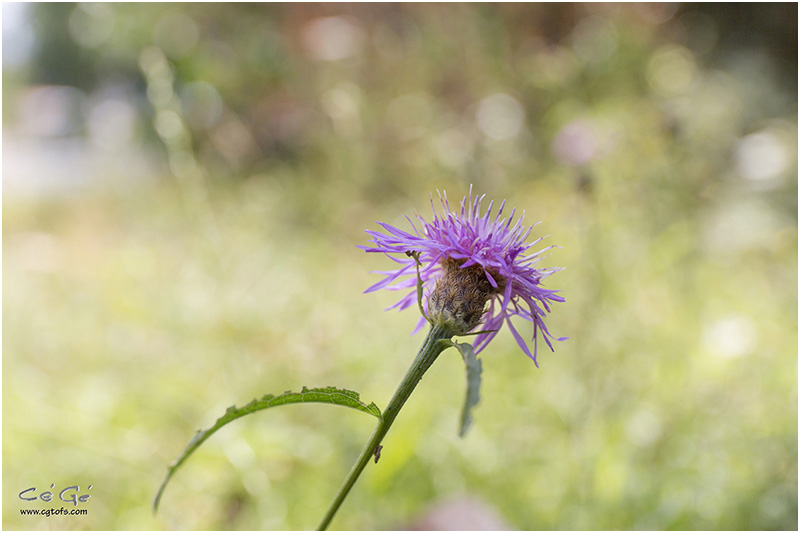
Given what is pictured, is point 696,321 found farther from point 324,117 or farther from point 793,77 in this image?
point 793,77

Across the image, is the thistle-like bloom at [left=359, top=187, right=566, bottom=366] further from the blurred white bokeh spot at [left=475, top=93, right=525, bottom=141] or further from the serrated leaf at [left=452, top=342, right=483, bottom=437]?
the blurred white bokeh spot at [left=475, top=93, right=525, bottom=141]

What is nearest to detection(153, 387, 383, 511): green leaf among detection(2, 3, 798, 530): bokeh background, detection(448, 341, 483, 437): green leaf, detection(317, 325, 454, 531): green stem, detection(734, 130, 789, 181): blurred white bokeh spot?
detection(317, 325, 454, 531): green stem

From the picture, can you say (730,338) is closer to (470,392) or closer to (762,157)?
(470,392)

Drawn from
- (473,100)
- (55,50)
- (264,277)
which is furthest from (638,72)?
(55,50)

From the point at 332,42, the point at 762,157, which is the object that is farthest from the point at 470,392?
the point at 762,157

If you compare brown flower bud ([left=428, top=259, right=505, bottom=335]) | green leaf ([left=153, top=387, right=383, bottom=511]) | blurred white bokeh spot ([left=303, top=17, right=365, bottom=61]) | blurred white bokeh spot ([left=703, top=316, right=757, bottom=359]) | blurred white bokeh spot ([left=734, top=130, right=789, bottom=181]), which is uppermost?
blurred white bokeh spot ([left=303, top=17, right=365, bottom=61])

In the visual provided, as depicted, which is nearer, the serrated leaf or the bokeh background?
the serrated leaf
